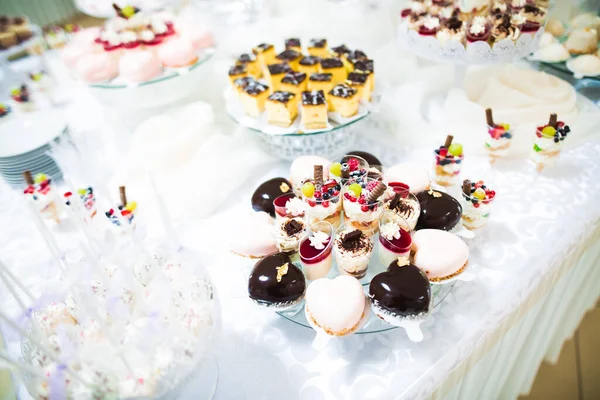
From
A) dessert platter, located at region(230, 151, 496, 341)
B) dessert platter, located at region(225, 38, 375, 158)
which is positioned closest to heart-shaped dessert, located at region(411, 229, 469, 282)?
dessert platter, located at region(230, 151, 496, 341)

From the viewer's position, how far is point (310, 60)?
1.54 m

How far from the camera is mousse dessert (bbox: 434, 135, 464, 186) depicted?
1.18 metres

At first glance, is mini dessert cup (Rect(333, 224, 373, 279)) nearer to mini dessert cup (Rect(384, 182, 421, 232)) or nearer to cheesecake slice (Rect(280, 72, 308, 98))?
mini dessert cup (Rect(384, 182, 421, 232))

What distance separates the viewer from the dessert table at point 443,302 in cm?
87

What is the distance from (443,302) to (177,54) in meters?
1.19

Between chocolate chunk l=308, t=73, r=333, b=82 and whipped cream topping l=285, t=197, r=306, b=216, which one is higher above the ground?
chocolate chunk l=308, t=73, r=333, b=82

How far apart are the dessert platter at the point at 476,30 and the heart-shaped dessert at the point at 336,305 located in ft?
3.24

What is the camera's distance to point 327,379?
33.5 inches

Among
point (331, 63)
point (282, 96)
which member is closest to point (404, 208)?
point (282, 96)

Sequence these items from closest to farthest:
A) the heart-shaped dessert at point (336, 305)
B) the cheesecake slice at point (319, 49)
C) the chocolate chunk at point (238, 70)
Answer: the heart-shaped dessert at point (336, 305) < the chocolate chunk at point (238, 70) < the cheesecake slice at point (319, 49)

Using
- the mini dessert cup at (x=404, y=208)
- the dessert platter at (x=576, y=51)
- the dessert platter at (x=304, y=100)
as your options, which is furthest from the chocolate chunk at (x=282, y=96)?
the dessert platter at (x=576, y=51)

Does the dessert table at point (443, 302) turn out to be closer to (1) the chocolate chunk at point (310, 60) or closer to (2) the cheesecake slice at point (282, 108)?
(2) the cheesecake slice at point (282, 108)

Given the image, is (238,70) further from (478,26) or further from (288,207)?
(478,26)

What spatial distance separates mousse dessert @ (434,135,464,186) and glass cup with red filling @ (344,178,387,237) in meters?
0.28
